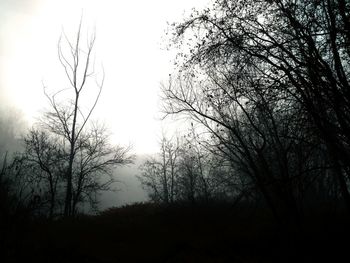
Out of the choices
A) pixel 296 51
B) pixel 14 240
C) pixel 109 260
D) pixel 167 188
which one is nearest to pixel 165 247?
pixel 109 260

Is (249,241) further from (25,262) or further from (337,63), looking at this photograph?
(25,262)

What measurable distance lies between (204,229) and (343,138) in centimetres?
633

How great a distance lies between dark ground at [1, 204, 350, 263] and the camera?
779 centimetres

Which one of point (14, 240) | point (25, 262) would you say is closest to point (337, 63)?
point (14, 240)

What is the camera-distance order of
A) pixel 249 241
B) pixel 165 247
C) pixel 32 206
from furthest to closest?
pixel 249 241, pixel 165 247, pixel 32 206

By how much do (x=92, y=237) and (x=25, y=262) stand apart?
4517 mm

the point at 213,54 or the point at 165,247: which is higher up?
the point at 213,54

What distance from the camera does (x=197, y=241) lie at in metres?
9.23

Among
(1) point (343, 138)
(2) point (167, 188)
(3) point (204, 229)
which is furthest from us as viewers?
(2) point (167, 188)

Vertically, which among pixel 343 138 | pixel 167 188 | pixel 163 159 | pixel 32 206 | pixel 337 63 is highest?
pixel 163 159

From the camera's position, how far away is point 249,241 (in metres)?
9.25

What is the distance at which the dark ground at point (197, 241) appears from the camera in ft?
25.5

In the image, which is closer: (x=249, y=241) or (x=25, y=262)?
(x=25, y=262)

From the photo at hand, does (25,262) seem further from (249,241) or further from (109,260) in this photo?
(249,241)
